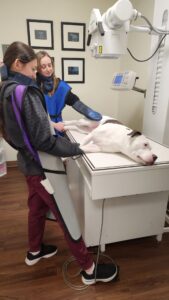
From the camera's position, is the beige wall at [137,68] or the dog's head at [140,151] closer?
the dog's head at [140,151]

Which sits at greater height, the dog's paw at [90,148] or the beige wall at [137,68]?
the beige wall at [137,68]

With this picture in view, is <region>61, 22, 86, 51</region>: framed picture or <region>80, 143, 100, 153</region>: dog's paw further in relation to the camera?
<region>61, 22, 86, 51</region>: framed picture

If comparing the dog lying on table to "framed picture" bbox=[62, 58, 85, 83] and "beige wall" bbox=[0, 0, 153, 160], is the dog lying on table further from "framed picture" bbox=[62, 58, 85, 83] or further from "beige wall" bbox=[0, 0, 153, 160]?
"framed picture" bbox=[62, 58, 85, 83]

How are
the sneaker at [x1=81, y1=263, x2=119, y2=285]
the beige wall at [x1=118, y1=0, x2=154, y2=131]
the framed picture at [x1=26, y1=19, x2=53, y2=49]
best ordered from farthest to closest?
the framed picture at [x1=26, y1=19, x2=53, y2=49] → the beige wall at [x1=118, y1=0, x2=154, y2=131] → the sneaker at [x1=81, y1=263, x2=119, y2=285]

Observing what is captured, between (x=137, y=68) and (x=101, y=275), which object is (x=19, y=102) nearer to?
(x=101, y=275)

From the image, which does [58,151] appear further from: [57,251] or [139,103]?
[139,103]

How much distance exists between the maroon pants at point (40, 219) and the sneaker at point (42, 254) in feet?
0.17

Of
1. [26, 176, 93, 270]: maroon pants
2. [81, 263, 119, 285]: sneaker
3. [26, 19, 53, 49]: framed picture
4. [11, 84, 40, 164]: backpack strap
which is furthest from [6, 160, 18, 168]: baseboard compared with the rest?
[11, 84, 40, 164]: backpack strap

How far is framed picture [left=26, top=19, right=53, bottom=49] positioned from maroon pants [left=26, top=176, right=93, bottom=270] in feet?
6.66

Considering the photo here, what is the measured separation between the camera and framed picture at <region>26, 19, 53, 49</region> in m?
2.60

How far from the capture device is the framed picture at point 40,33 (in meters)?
2.60

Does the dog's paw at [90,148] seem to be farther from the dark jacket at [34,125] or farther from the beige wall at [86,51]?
the beige wall at [86,51]

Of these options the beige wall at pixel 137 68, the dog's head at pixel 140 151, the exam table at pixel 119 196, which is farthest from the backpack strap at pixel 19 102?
the beige wall at pixel 137 68

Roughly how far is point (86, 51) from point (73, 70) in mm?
292
